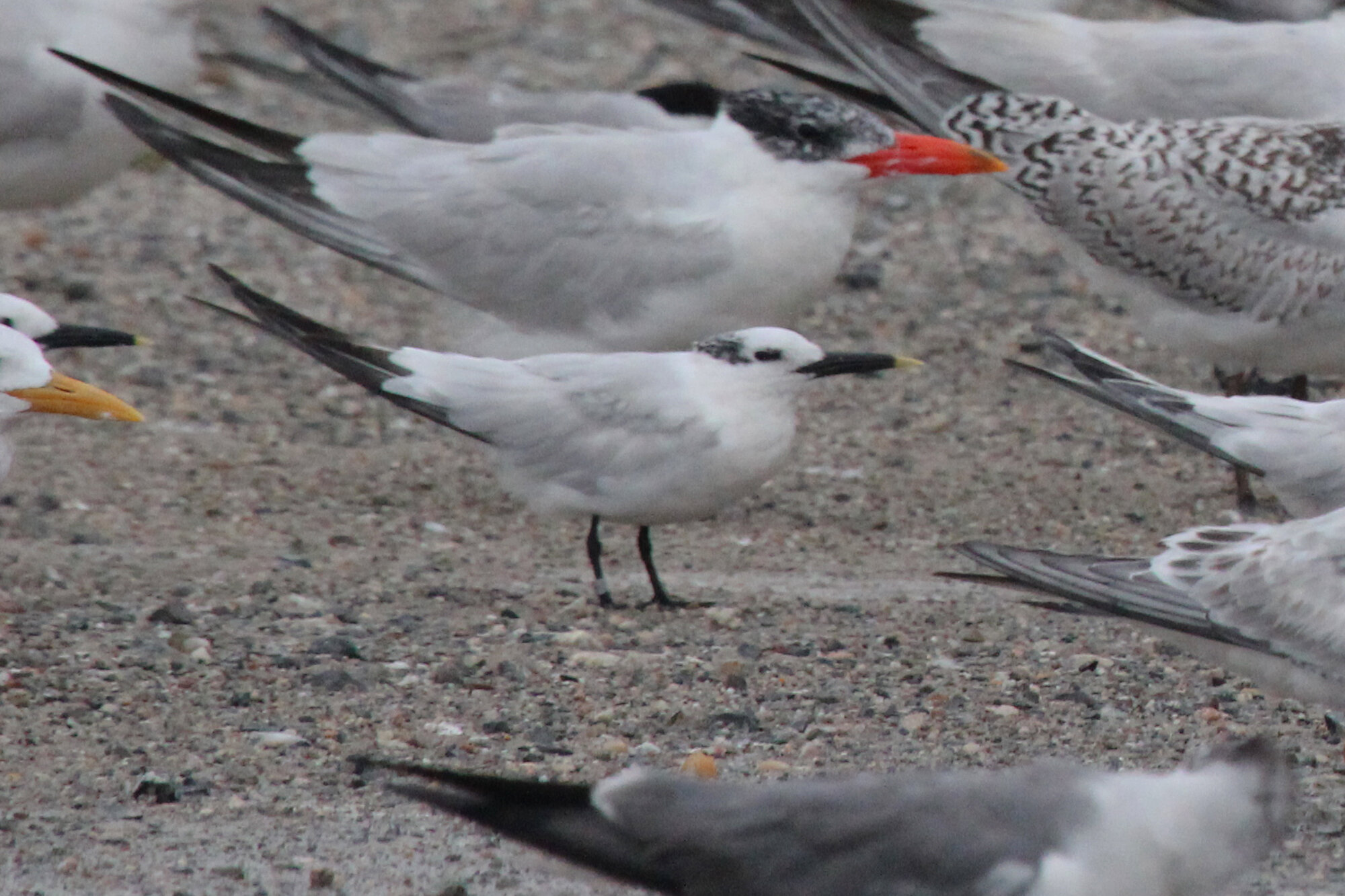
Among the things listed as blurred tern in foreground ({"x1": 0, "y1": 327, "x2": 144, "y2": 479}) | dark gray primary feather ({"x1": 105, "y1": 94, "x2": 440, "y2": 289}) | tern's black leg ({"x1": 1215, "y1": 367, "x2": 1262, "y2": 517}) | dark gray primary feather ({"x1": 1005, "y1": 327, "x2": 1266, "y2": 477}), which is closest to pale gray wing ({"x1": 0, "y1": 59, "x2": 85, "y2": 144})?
dark gray primary feather ({"x1": 105, "y1": 94, "x2": 440, "y2": 289})

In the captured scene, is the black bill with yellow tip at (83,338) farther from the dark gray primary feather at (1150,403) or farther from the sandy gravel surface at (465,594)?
the dark gray primary feather at (1150,403)

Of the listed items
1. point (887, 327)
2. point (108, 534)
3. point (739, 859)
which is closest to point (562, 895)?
point (739, 859)

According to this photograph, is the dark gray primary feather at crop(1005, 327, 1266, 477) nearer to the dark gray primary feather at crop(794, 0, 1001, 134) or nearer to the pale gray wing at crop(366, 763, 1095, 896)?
the pale gray wing at crop(366, 763, 1095, 896)

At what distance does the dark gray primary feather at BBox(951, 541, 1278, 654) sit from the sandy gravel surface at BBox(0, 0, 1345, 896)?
283 mm

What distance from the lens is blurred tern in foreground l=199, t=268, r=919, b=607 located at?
4.95 m

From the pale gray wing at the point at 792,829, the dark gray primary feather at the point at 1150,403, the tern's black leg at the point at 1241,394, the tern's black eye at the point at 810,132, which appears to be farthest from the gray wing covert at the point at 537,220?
the pale gray wing at the point at 792,829

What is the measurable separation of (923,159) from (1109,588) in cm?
225

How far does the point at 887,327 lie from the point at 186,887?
4.65 meters

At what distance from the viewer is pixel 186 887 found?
337 cm

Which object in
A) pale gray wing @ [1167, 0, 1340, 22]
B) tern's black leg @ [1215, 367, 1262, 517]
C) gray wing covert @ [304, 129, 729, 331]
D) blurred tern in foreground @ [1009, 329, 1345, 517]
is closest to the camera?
blurred tern in foreground @ [1009, 329, 1345, 517]

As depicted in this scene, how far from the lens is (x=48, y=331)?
518 cm

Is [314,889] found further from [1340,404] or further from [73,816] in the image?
[1340,404]

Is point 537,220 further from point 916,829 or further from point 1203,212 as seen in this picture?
point 916,829

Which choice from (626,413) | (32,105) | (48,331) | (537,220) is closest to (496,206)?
(537,220)
